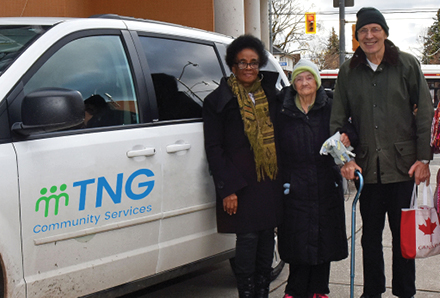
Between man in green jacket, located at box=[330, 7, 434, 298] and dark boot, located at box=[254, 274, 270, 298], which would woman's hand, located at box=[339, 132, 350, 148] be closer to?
man in green jacket, located at box=[330, 7, 434, 298]

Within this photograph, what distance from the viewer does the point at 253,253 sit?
11.1 feet

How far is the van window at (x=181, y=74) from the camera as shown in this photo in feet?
10.4

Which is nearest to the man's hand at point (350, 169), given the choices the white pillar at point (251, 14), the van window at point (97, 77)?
the van window at point (97, 77)

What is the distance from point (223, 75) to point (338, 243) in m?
1.44

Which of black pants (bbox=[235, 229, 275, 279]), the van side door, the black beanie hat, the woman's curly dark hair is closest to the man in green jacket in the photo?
the black beanie hat

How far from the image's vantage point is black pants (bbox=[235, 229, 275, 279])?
337 cm

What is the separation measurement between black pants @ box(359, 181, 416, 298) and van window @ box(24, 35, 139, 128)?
1.66 metres

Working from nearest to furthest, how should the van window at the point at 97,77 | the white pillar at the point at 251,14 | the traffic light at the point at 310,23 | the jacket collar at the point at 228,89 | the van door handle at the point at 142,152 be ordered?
the van window at the point at 97,77 < the van door handle at the point at 142,152 < the jacket collar at the point at 228,89 < the white pillar at the point at 251,14 < the traffic light at the point at 310,23

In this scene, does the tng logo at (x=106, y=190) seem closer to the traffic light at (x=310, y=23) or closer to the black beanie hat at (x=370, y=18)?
the black beanie hat at (x=370, y=18)

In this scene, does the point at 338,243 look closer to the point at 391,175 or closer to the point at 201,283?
the point at 391,175

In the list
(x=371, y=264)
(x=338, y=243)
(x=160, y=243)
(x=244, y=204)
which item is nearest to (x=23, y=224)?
(x=160, y=243)

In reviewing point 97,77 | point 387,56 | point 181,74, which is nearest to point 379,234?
point 387,56

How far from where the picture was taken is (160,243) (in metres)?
3.03

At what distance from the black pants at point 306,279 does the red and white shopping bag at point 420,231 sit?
61 cm
